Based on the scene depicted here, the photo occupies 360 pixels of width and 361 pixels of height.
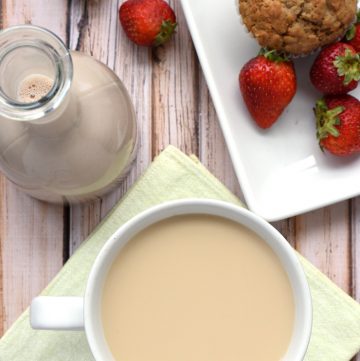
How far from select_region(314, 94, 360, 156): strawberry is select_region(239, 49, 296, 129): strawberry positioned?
0.20 feet

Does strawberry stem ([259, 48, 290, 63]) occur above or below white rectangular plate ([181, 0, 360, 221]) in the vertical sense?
above

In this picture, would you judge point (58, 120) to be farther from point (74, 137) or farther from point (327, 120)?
point (327, 120)

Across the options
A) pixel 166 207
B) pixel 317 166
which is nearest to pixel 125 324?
pixel 166 207

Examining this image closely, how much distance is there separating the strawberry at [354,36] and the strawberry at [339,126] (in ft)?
0.27

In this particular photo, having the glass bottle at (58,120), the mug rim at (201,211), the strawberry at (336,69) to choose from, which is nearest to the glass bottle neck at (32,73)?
the glass bottle at (58,120)

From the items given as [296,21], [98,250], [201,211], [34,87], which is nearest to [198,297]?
[201,211]

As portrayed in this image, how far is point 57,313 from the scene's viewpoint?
0.89 meters

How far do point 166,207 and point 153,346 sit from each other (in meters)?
0.18

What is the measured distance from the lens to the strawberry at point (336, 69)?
43.9 inches

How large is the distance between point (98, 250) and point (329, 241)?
37 cm

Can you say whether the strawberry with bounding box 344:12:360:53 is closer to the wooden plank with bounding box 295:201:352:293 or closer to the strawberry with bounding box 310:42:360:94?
the strawberry with bounding box 310:42:360:94

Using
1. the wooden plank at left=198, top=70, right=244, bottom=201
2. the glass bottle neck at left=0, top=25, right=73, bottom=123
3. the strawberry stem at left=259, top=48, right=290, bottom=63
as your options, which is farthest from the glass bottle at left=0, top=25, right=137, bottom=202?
the strawberry stem at left=259, top=48, right=290, bottom=63

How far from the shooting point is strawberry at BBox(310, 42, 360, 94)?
1.11m

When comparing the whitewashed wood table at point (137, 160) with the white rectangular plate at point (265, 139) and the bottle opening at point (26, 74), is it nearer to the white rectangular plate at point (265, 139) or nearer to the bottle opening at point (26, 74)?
the white rectangular plate at point (265, 139)
